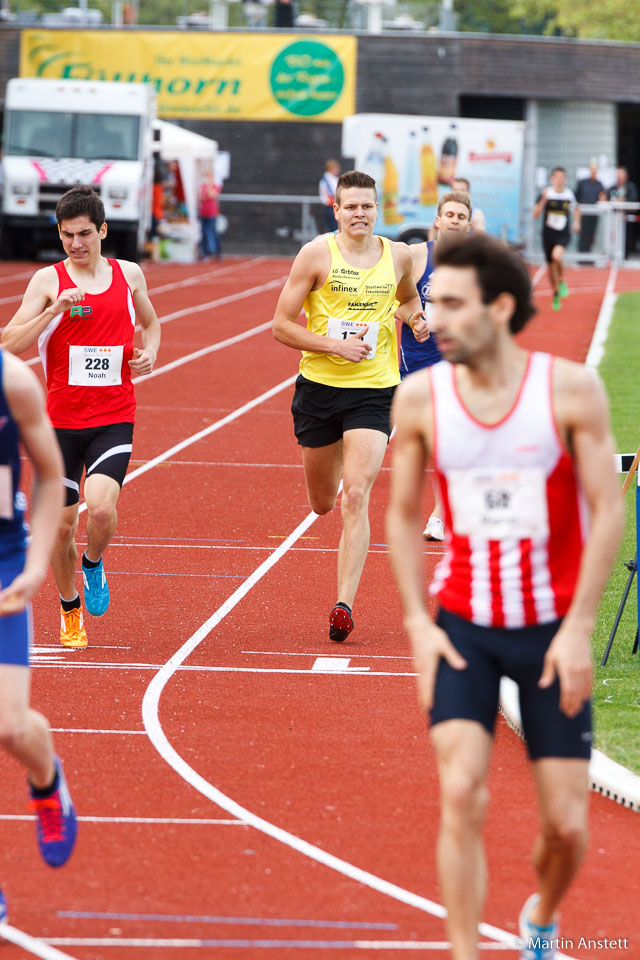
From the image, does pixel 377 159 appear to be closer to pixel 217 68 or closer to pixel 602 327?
pixel 217 68

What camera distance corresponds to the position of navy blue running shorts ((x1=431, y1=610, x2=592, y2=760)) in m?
3.88

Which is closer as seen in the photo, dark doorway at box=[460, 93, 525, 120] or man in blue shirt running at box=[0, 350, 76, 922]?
man in blue shirt running at box=[0, 350, 76, 922]

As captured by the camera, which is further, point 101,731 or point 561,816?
point 101,731

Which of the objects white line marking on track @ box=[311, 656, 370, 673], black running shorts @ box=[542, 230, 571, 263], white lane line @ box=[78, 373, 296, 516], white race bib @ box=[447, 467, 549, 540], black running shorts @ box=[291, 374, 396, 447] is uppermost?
black running shorts @ box=[542, 230, 571, 263]

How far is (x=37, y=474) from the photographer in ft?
14.4

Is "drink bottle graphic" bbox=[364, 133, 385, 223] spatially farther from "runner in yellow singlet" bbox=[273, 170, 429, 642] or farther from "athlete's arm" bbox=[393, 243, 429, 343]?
"runner in yellow singlet" bbox=[273, 170, 429, 642]

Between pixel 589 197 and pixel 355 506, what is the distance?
32090 millimetres

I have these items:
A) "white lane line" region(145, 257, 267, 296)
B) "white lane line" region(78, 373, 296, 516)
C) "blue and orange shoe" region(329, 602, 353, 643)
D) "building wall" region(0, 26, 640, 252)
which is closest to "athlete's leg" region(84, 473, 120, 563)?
"blue and orange shoe" region(329, 602, 353, 643)

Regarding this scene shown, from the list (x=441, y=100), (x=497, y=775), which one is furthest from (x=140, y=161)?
(x=497, y=775)

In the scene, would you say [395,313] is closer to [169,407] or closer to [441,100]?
[169,407]

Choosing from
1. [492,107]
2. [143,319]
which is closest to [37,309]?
[143,319]

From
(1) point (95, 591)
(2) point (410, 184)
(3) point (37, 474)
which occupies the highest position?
(2) point (410, 184)

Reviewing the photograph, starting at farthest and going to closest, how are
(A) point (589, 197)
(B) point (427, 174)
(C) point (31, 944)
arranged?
(A) point (589, 197) < (B) point (427, 174) < (C) point (31, 944)

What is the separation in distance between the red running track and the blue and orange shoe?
0.08 metres
